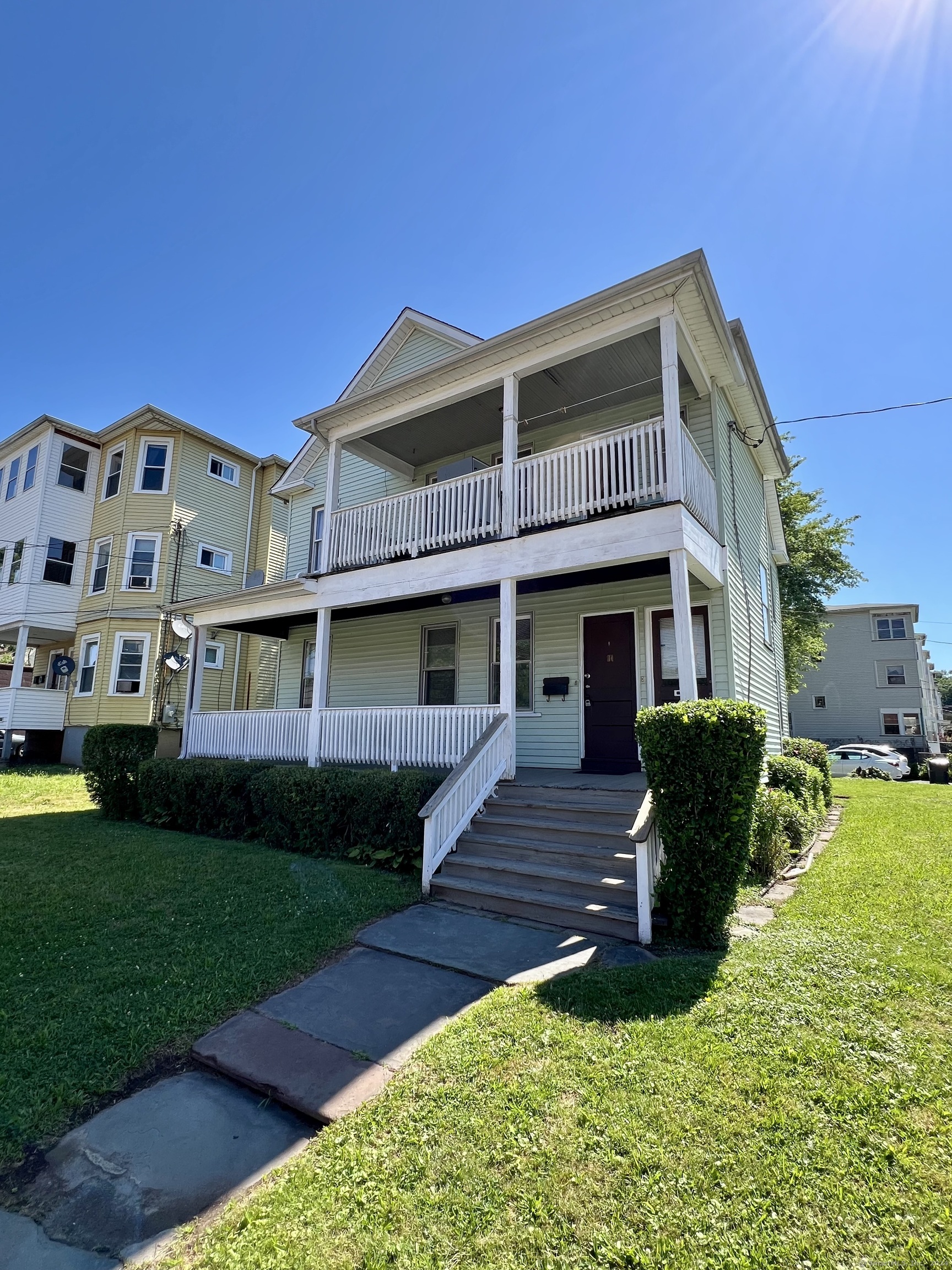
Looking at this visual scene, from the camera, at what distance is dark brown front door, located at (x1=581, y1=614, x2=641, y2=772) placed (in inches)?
378

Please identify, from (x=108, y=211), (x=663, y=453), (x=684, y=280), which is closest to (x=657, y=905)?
(x=663, y=453)

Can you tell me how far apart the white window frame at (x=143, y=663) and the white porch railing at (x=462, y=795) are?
15014mm

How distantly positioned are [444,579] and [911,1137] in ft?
24.6

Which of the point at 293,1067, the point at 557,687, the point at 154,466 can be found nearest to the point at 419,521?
the point at 557,687

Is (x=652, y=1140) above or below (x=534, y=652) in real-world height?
below

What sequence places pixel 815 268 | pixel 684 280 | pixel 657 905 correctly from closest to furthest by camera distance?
pixel 657 905, pixel 684 280, pixel 815 268

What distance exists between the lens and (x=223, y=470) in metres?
21.7

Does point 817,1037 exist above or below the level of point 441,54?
below

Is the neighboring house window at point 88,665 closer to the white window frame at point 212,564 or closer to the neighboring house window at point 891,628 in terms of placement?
the white window frame at point 212,564

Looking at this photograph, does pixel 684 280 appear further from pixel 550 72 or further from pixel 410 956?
pixel 410 956

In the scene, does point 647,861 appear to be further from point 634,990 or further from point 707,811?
point 634,990

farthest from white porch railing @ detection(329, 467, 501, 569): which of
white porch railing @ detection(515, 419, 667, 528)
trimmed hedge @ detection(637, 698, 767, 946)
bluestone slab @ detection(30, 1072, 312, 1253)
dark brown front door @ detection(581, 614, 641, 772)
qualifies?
bluestone slab @ detection(30, 1072, 312, 1253)

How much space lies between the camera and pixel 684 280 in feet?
23.8

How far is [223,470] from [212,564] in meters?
3.50
